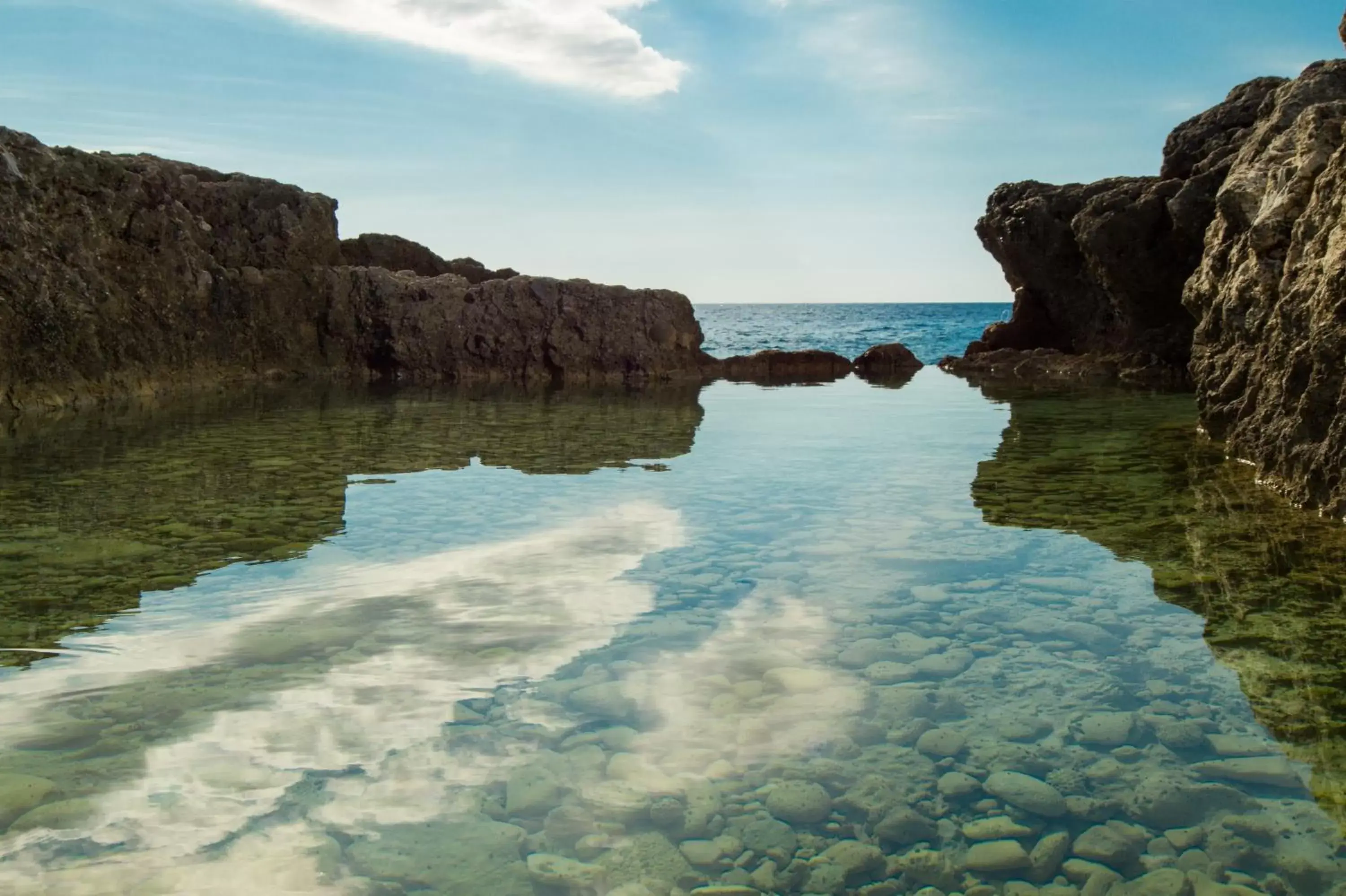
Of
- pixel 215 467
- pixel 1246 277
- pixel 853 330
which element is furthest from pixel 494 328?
pixel 853 330

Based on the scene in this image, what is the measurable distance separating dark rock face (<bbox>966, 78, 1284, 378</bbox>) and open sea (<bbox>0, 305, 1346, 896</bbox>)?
15.1 metres

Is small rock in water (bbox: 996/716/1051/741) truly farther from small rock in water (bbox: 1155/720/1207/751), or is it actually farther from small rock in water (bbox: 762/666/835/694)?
small rock in water (bbox: 762/666/835/694)

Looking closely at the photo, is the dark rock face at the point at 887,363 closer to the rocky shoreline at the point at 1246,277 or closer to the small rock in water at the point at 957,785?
the rocky shoreline at the point at 1246,277

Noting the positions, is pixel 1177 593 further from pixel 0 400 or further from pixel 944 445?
pixel 0 400

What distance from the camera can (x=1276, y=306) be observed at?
8992 mm

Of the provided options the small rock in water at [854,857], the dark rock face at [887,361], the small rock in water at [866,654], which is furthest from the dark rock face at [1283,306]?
the dark rock face at [887,361]

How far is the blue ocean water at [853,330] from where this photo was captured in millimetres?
46000

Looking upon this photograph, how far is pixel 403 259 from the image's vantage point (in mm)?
28625

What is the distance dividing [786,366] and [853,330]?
3913 cm

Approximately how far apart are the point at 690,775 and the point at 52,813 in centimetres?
182

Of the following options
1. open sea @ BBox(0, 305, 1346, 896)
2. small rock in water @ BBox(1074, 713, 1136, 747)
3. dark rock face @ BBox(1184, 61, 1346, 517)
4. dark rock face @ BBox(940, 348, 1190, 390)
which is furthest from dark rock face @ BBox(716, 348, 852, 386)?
small rock in water @ BBox(1074, 713, 1136, 747)

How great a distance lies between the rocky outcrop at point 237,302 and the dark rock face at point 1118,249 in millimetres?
9246

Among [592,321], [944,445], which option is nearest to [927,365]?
[592,321]

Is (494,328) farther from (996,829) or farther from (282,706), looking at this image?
(996,829)
